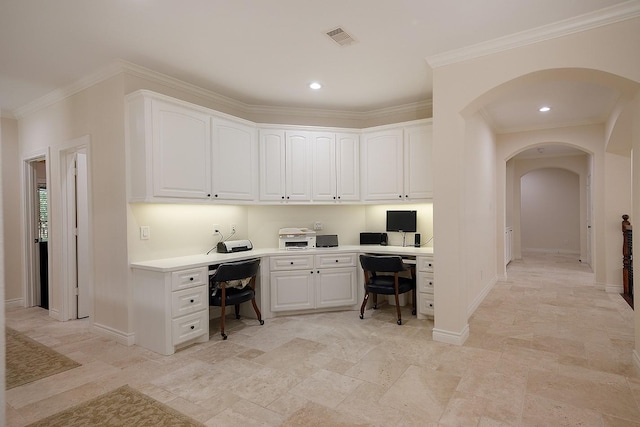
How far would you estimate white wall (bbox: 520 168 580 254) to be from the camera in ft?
32.8

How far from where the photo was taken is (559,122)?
5.63 meters

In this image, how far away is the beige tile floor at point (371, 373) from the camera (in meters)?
2.29

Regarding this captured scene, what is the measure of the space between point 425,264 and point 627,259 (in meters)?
3.56

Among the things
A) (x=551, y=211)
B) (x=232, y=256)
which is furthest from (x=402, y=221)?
(x=551, y=211)

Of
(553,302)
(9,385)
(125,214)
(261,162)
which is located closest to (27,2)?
(125,214)

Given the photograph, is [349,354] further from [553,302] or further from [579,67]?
[553,302]

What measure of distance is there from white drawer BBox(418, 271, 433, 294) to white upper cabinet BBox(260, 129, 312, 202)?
5.71ft

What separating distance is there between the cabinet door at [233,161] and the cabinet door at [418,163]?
1963 mm

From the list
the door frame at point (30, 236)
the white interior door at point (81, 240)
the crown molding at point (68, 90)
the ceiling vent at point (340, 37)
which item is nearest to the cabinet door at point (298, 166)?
the ceiling vent at point (340, 37)

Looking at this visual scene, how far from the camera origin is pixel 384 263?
3.90 metres

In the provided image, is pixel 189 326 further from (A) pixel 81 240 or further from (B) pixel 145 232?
(A) pixel 81 240

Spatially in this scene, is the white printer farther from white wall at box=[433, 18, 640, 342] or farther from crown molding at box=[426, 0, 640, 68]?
crown molding at box=[426, 0, 640, 68]

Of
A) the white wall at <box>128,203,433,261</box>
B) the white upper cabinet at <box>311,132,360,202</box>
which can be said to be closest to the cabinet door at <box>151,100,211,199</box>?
the white wall at <box>128,203,433,261</box>

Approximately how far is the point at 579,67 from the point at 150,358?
4.40m
